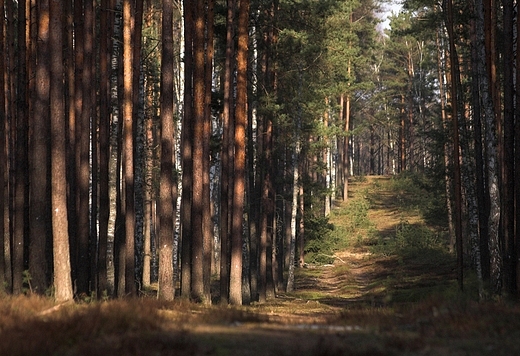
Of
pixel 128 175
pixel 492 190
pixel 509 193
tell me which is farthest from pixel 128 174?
pixel 509 193

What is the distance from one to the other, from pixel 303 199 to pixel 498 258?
836 inches

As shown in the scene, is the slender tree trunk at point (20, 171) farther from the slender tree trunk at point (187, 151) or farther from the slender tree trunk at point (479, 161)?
the slender tree trunk at point (479, 161)

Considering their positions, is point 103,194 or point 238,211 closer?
point 238,211

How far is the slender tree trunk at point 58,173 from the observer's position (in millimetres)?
15086

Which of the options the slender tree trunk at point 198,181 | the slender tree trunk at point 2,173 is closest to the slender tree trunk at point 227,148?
the slender tree trunk at point 198,181

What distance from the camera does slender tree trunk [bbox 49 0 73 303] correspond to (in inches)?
594

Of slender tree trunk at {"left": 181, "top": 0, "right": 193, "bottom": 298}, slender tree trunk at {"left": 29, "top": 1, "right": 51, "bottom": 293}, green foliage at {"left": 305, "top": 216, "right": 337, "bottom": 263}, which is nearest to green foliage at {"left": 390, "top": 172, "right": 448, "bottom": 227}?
green foliage at {"left": 305, "top": 216, "right": 337, "bottom": 263}

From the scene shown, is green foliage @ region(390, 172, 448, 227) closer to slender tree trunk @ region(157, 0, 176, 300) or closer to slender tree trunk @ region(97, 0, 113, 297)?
slender tree trunk @ region(97, 0, 113, 297)

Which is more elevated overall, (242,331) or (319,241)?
(242,331)

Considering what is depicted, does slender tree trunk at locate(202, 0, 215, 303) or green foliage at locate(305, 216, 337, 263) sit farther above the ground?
slender tree trunk at locate(202, 0, 215, 303)

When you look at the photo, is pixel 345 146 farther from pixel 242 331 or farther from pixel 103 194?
pixel 242 331

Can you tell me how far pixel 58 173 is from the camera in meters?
15.5

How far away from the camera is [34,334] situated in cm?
948

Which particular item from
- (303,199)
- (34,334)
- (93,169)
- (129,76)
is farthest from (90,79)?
(303,199)
